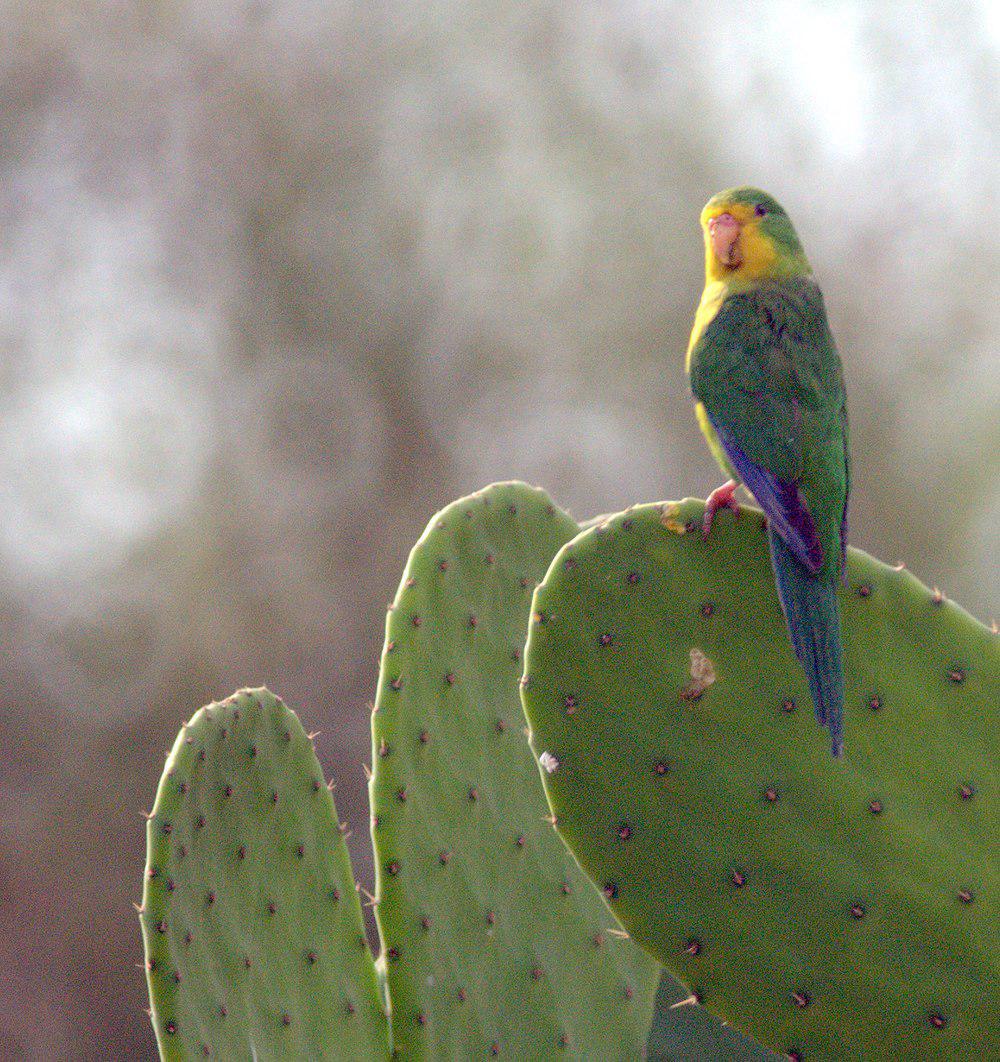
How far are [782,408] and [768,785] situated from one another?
0.21 m

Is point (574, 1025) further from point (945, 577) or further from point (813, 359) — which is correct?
point (945, 577)

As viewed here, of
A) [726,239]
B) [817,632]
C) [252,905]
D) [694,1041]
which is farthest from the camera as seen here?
[694,1041]

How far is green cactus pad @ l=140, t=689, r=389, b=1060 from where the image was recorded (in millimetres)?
830

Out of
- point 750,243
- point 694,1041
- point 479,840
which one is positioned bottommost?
point 694,1041

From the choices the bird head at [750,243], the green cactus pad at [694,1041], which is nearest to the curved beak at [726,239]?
the bird head at [750,243]

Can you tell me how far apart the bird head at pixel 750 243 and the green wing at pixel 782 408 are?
0.11 ft

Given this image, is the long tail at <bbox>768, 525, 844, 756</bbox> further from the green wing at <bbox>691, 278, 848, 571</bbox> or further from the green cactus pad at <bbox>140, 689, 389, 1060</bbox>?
the green cactus pad at <bbox>140, 689, 389, 1060</bbox>

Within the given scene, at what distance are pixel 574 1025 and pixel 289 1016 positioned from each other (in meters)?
0.23

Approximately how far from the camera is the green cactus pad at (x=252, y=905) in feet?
2.72

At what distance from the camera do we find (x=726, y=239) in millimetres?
791

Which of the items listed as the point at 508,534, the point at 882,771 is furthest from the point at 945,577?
the point at 882,771

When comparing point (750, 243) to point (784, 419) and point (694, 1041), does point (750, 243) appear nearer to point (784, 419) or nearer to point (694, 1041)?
point (784, 419)

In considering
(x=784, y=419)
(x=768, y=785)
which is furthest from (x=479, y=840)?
(x=784, y=419)

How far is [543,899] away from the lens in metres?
1.02
